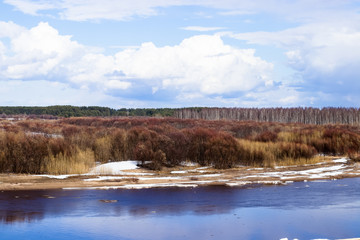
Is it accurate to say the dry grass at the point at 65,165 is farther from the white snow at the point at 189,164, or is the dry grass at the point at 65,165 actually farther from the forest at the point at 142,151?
the white snow at the point at 189,164

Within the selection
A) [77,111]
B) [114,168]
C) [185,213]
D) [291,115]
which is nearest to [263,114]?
[291,115]

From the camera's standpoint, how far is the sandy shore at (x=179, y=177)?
19.3 meters

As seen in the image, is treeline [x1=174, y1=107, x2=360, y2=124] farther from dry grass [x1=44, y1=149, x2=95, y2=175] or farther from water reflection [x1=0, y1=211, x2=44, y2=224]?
water reflection [x1=0, y1=211, x2=44, y2=224]

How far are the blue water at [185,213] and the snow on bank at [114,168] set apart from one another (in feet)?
12.4

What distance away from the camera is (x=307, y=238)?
1129cm

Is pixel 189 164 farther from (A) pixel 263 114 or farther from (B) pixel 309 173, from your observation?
(A) pixel 263 114

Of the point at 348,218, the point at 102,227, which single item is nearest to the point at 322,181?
Result: the point at 348,218

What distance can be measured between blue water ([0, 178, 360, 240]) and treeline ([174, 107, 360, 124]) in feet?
277

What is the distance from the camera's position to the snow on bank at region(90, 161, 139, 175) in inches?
867

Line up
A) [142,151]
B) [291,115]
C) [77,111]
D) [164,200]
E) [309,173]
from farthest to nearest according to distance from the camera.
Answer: [77,111]
[291,115]
[142,151]
[309,173]
[164,200]

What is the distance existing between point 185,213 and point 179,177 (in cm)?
747

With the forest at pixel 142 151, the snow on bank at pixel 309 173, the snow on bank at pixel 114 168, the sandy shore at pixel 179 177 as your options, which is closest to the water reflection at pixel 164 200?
the sandy shore at pixel 179 177

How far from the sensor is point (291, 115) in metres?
113

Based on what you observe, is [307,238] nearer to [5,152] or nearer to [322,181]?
[322,181]
